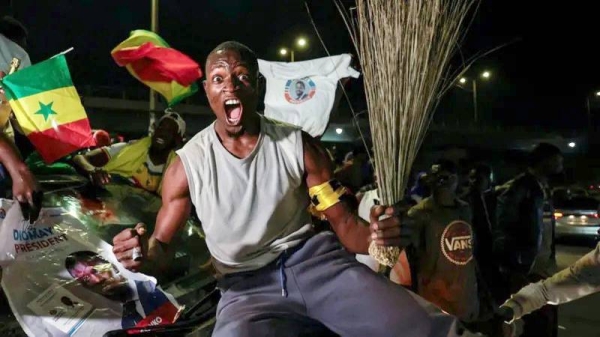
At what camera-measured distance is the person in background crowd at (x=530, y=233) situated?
17.1 ft

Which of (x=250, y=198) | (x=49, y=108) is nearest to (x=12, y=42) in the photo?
(x=49, y=108)

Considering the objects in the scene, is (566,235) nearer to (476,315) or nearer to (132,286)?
(476,315)

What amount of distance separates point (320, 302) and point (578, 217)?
12784 millimetres

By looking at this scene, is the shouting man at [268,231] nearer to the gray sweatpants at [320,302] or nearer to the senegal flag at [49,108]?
the gray sweatpants at [320,302]

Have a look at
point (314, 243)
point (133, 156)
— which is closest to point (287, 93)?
point (133, 156)

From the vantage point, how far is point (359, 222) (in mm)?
2566

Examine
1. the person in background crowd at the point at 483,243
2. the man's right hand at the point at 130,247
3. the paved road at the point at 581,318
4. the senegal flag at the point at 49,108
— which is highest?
the senegal flag at the point at 49,108

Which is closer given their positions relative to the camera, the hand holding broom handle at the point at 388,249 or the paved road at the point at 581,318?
the hand holding broom handle at the point at 388,249

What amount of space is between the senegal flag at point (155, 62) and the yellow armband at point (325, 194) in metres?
3.30

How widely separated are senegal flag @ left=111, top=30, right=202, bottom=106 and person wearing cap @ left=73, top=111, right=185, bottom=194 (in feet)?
1.17

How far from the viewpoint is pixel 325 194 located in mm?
2523

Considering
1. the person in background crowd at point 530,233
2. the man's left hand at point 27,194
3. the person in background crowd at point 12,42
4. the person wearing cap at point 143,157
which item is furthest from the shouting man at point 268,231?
the person in background crowd at point 530,233

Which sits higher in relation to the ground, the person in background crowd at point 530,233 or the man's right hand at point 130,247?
the man's right hand at point 130,247

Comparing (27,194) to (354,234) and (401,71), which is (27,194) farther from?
(401,71)
